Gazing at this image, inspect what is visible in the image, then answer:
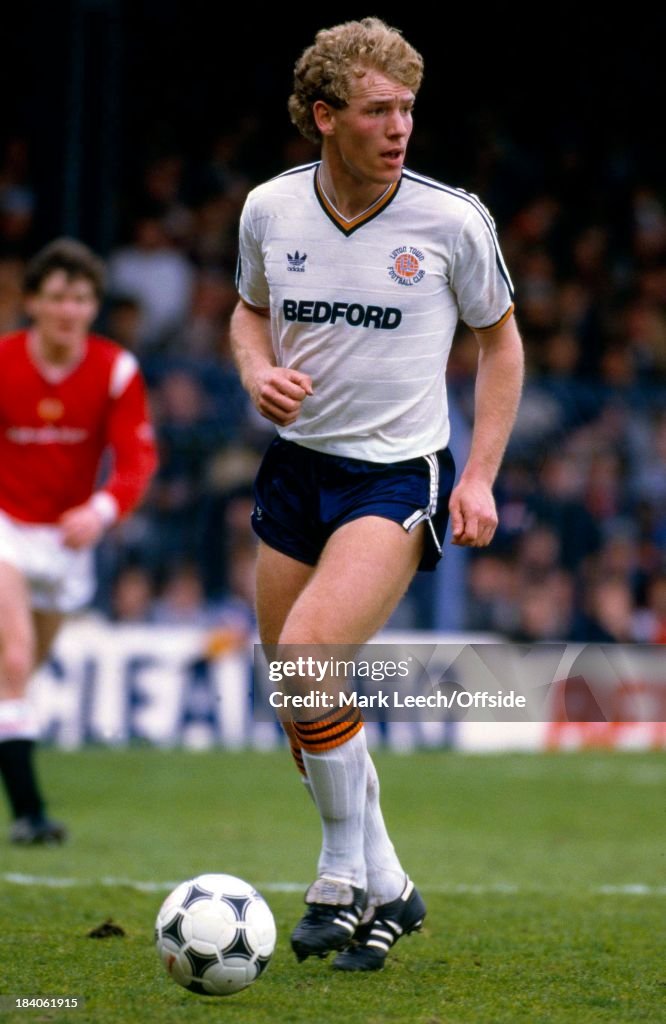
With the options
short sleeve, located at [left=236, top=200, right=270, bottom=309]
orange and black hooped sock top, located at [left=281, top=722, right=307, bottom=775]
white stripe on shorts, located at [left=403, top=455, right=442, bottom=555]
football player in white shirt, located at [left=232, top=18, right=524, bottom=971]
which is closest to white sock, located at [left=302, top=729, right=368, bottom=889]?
football player in white shirt, located at [left=232, top=18, right=524, bottom=971]

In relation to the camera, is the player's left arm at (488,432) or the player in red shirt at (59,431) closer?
the player's left arm at (488,432)

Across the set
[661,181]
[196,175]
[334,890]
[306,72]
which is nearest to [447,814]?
[334,890]

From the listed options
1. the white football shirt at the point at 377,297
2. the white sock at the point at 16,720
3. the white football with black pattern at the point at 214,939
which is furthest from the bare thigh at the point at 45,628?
the white football with black pattern at the point at 214,939

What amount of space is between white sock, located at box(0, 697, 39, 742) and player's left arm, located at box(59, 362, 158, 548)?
764 mm

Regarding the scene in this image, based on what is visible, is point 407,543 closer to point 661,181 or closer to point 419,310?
point 419,310

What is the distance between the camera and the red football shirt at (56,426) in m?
7.56

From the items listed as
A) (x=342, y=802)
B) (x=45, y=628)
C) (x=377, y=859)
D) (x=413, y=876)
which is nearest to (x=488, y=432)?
(x=342, y=802)

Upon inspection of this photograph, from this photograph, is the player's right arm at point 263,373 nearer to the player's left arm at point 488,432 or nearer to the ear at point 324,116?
the player's left arm at point 488,432

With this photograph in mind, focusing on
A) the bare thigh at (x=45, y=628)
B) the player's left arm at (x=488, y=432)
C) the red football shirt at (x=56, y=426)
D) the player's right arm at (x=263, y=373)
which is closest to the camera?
the player's right arm at (x=263, y=373)

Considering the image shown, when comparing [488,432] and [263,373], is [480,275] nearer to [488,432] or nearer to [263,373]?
[488,432]

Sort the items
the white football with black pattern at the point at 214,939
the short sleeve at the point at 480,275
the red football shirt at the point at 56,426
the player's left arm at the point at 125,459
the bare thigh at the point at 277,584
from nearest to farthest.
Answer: the white football with black pattern at the point at 214,939, the short sleeve at the point at 480,275, the bare thigh at the point at 277,584, the player's left arm at the point at 125,459, the red football shirt at the point at 56,426

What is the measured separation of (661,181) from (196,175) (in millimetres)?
4940

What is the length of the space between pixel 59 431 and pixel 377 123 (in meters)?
3.60

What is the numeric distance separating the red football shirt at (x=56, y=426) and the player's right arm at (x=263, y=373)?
9.02ft
